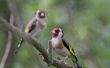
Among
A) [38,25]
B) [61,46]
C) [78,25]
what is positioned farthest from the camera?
[78,25]

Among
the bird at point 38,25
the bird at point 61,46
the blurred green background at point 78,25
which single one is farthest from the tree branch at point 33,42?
the blurred green background at point 78,25

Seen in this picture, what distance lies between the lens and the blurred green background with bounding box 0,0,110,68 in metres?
4.87

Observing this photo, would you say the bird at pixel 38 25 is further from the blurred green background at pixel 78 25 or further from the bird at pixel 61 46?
the blurred green background at pixel 78 25

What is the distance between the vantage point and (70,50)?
125 inches

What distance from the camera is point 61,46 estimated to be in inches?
126

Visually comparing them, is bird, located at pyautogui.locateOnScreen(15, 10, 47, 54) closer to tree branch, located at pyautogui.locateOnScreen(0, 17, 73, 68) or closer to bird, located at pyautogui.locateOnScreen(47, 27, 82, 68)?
bird, located at pyautogui.locateOnScreen(47, 27, 82, 68)

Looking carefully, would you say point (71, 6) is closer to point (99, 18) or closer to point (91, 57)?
point (99, 18)

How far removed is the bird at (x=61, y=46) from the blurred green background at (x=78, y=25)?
1256 millimetres

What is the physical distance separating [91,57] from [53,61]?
1.89 m

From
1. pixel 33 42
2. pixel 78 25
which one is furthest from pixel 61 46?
pixel 78 25

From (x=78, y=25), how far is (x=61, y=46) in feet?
7.53

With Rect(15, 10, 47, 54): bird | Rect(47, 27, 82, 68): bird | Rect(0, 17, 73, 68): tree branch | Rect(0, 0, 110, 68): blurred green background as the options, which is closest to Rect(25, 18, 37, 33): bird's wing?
Rect(15, 10, 47, 54): bird

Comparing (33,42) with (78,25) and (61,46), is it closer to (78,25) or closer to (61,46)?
(61,46)

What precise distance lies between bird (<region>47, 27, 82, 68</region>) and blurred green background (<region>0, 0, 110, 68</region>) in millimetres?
1256
